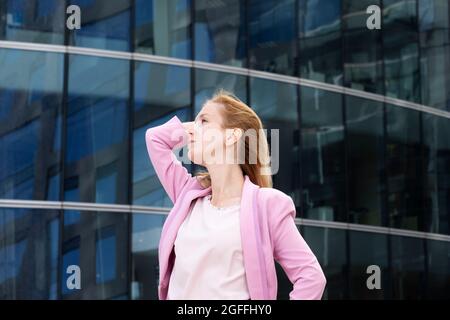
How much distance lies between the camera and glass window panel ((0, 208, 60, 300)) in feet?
51.3

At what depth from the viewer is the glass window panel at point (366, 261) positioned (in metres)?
18.1

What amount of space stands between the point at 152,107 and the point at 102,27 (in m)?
1.40

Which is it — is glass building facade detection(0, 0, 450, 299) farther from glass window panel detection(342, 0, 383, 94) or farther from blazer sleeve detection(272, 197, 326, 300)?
blazer sleeve detection(272, 197, 326, 300)

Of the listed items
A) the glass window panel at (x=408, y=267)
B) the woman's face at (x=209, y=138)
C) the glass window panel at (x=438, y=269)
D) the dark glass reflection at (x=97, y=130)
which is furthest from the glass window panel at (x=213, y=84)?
the woman's face at (x=209, y=138)

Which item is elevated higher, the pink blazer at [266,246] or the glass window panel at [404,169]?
the glass window panel at [404,169]

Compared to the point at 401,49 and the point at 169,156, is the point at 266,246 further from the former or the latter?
the point at 401,49

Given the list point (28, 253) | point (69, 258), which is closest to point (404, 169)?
point (69, 258)

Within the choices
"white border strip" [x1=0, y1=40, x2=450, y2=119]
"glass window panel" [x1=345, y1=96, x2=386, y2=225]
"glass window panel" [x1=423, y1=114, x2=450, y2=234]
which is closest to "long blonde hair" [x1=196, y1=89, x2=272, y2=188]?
"white border strip" [x1=0, y1=40, x2=450, y2=119]

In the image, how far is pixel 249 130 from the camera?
4.34m

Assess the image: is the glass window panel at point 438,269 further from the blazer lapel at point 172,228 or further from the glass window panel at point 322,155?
the blazer lapel at point 172,228

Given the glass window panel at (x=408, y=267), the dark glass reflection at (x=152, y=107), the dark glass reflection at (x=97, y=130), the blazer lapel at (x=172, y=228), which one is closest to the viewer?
the blazer lapel at (x=172, y=228)

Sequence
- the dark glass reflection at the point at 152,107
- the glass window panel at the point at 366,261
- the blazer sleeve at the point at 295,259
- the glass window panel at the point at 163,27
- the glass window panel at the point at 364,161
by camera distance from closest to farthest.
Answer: the blazer sleeve at the point at 295,259 → the dark glass reflection at the point at 152,107 → the glass window panel at the point at 163,27 → the glass window panel at the point at 366,261 → the glass window panel at the point at 364,161

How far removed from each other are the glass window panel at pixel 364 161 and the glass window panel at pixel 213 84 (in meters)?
2.11
